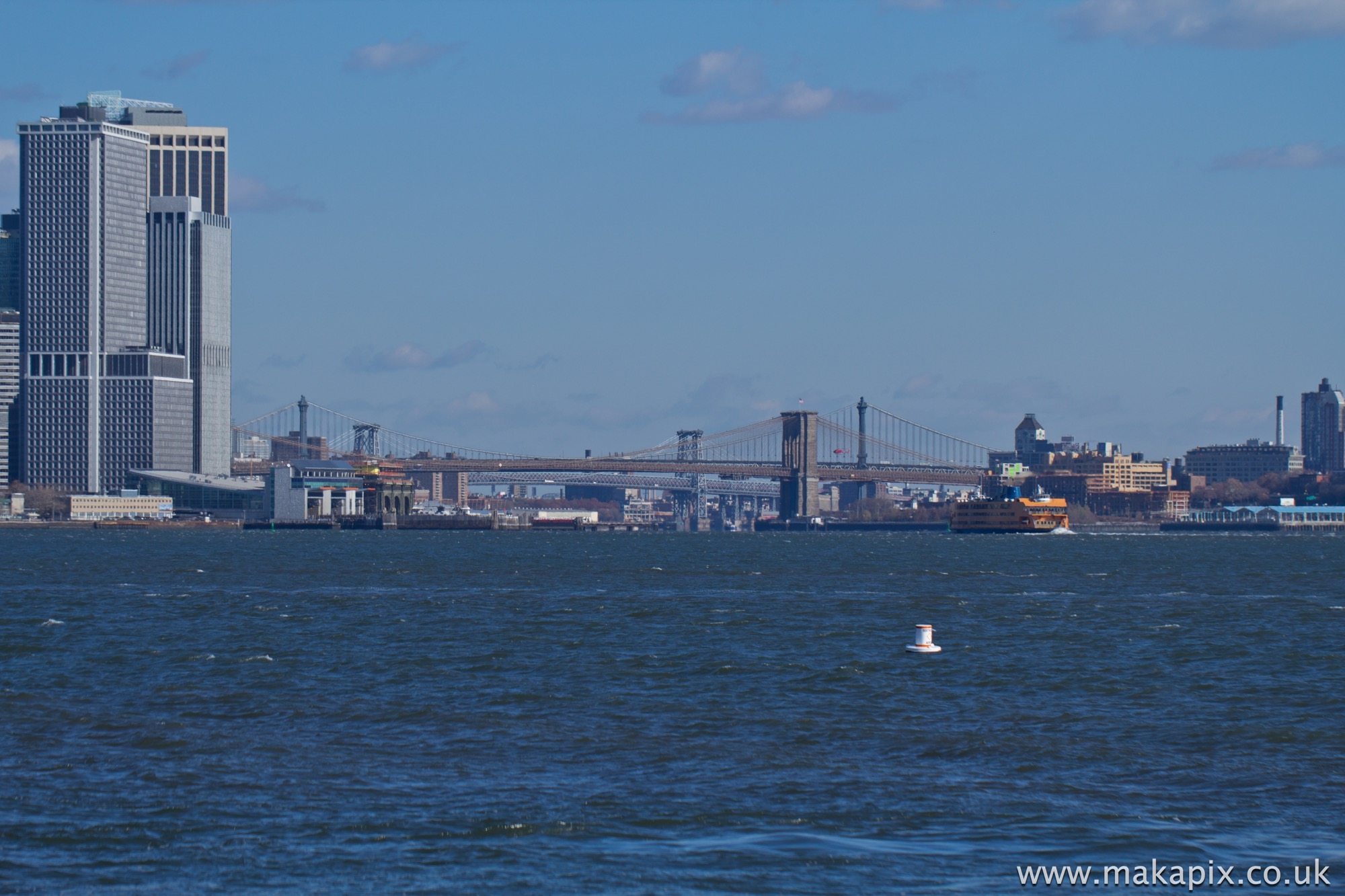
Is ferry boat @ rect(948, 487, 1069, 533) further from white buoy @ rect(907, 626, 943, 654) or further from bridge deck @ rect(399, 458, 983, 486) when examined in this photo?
white buoy @ rect(907, 626, 943, 654)

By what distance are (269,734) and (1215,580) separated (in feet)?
162

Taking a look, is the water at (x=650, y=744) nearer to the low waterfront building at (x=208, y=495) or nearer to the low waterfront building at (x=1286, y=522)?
the low waterfront building at (x=208, y=495)

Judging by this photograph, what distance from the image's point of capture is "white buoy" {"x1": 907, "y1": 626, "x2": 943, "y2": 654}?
31.9m

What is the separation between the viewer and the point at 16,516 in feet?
592

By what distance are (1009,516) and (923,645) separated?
430 ft

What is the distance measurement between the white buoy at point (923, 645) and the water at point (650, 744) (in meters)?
0.56

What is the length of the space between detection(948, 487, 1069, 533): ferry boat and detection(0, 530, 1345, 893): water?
114 meters

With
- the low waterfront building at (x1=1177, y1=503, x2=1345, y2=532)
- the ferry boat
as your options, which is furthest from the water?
the low waterfront building at (x1=1177, y1=503, x2=1345, y2=532)

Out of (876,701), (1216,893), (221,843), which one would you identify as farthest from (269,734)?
(1216,893)

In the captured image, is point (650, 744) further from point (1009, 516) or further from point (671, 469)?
point (671, 469)

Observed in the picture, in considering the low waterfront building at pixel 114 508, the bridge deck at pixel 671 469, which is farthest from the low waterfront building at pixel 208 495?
the bridge deck at pixel 671 469

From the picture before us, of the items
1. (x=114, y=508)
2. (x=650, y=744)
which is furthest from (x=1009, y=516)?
(x=650, y=744)

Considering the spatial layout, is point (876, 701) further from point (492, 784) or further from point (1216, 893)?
point (1216, 893)

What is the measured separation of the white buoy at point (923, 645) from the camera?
3192 cm
